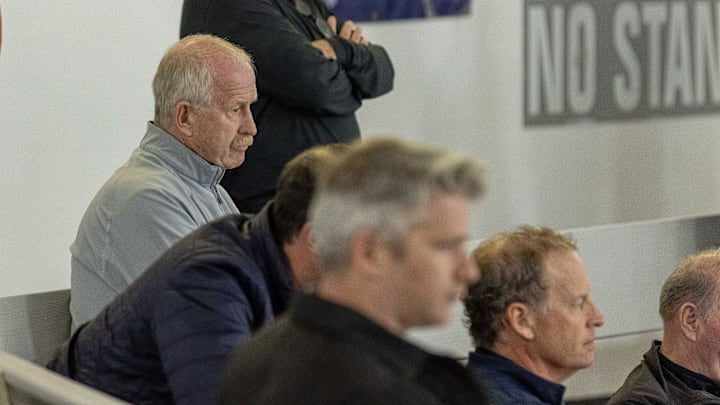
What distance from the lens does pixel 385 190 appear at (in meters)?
1.63

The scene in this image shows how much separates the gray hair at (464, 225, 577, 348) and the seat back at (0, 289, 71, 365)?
1.10 m

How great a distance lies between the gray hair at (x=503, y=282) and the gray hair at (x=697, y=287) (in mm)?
651

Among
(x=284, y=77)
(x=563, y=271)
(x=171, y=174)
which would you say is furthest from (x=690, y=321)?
(x=284, y=77)

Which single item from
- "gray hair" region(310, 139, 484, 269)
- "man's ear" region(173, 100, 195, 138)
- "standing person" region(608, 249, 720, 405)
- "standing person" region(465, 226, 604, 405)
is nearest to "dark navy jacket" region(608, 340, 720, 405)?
"standing person" region(608, 249, 720, 405)

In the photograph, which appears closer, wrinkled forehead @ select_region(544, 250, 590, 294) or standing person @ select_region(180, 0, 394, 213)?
wrinkled forehead @ select_region(544, 250, 590, 294)

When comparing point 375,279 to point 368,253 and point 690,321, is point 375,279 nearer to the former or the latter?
point 368,253

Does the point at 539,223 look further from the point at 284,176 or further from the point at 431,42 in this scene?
the point at 284,176

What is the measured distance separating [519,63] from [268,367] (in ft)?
15.4

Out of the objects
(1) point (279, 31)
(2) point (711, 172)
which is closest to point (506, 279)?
(1) point (279, 31)

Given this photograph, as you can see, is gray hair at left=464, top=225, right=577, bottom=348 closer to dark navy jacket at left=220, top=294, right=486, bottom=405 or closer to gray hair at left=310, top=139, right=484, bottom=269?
dark navy jacket at left=220, top=294, right=486, bottom=405

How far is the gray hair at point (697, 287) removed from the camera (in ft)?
10.6

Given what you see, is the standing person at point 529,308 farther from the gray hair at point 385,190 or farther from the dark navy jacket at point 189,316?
the gray hair at point 385,190

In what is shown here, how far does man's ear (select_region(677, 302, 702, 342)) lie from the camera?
3.23m

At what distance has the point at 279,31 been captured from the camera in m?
4.08
